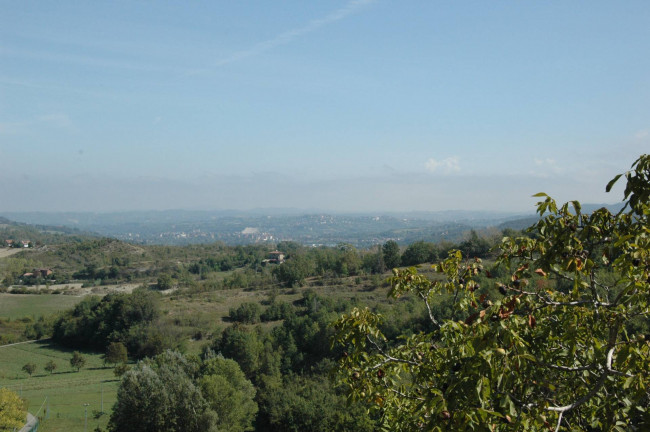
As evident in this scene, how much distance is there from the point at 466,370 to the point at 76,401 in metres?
33.0

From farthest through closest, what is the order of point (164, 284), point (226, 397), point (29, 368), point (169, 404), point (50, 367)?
1. point (164, 284)
2. point (50, 367)
3. point (29, 368)
4. point (226, 397)
5. point (169, 404)

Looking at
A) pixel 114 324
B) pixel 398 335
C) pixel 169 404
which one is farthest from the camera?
pixel 114 324

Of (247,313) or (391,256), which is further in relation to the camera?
(391,256)

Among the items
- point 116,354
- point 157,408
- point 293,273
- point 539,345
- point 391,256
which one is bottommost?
point 116,354

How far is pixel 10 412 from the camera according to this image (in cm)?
2094

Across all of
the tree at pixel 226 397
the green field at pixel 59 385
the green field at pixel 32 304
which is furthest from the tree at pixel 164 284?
the tree at pixel 226 397

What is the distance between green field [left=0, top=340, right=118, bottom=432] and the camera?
25016 mm

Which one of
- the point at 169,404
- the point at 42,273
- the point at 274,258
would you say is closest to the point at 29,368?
the point at 169,404

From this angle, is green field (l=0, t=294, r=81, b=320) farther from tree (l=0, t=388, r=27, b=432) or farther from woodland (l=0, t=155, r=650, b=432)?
tree (l=0, t=388, r=27, b=432)

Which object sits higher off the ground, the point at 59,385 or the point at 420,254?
the point at 420,254

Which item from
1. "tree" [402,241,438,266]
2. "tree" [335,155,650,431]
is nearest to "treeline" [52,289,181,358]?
"tree" [402,241,438,266]

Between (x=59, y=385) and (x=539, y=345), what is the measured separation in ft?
125

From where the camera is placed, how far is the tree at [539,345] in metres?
2.34

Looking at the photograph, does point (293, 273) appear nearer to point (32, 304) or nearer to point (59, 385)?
point (59, 385)
